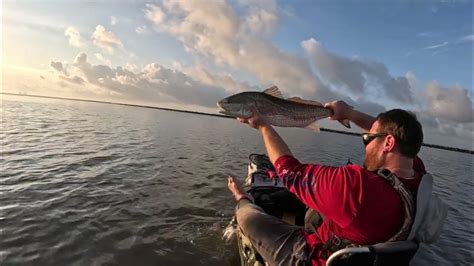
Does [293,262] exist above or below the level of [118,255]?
above

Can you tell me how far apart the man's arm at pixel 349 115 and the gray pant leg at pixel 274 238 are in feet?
6.23

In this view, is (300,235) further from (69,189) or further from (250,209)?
(69,189)

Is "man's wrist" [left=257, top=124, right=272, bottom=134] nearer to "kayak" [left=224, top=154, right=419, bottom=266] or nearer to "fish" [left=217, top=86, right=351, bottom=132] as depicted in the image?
"fish" [left=217, top=86, right=351, bottom=132]

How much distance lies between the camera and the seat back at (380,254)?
3.73 metres

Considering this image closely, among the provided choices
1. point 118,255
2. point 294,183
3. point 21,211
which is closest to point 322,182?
point 294,183

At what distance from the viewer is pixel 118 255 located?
281 inches

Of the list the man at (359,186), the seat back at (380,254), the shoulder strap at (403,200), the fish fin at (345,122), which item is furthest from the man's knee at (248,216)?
the shoulder strap at (403,200)

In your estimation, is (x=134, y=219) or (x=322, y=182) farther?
(x=134, y=219)

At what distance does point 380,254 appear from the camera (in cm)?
375

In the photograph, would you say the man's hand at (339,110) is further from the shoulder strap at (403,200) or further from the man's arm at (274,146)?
the shoulder strap at (403,200)

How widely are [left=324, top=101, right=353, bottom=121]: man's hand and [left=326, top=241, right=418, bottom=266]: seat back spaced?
2329mm

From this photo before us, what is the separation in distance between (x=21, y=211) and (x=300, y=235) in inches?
281

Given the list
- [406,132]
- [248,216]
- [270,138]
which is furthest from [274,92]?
[248,216]

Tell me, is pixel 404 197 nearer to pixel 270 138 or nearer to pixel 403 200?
pixel 403 200
